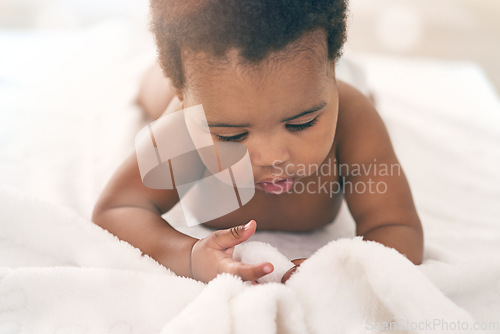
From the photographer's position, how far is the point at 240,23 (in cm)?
40

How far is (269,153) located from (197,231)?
Result: 173mm

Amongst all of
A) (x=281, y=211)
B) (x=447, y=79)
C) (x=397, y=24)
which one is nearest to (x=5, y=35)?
(x=281, y=211)

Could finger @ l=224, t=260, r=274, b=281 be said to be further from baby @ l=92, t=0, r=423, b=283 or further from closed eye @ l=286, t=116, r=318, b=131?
closed eye @ l=286, t=116, r=318, b=131

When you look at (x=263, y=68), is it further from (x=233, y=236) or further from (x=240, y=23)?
(x=233, y=236)

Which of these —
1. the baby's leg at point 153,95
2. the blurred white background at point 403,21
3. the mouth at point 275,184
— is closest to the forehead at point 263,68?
the mouth at point 275,184

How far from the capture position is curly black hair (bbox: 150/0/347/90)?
39 centimetres

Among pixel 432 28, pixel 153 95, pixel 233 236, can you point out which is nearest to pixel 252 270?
pixel 233 236

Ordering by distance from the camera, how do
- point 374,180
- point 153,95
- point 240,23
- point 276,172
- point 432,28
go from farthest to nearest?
point 432,28 < point 153,95 < point 374,180 < point 276,172 < point 240,23

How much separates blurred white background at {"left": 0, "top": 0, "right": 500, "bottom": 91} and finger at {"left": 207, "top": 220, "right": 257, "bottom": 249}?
1.32m

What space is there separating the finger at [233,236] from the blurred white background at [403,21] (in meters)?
1.32

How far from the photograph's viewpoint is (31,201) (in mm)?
539

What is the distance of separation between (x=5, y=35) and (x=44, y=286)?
37.6 inches

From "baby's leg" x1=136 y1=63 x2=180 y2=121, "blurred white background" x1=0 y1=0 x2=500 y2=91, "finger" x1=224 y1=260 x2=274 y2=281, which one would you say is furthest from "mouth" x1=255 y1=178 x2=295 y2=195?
"blurred white background" x1=0 y1=0 x2=500 y2=91

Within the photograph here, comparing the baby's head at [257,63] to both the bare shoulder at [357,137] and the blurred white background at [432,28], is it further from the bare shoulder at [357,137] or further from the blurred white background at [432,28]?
the blurred white background at [432,28]
